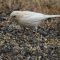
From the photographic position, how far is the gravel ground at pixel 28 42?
536 centimetres

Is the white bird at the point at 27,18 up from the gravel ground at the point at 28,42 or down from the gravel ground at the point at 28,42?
up

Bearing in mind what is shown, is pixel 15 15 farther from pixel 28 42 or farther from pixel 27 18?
pixel 28 42

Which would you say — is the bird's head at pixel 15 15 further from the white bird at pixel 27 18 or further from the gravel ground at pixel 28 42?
the gravel ground at pixel 28 42

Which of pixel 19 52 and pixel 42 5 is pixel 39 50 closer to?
→ pixel 19 52

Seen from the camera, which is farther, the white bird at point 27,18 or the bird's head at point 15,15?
the bird's head at point 15,15

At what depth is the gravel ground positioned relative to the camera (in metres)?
5.36

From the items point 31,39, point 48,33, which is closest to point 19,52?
point 31,39

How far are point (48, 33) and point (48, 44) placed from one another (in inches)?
16.2

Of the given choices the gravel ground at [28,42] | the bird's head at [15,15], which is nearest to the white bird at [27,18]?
the bird's head at [15,15]

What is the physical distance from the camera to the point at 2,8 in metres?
6.86

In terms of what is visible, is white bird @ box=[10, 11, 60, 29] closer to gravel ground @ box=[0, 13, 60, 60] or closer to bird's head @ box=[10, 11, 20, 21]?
bird's head @ box=[10, 11, 20, 21]

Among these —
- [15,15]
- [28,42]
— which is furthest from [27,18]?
[28,42]

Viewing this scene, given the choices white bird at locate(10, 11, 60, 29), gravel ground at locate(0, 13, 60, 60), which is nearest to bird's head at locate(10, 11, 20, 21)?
white bird at locate(10, 11, 60, 29)

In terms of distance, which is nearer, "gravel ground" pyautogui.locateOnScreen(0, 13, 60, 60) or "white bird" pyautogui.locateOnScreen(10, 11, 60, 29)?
"gravel ground" pyautogui.locateOnScreen(0, 13, 60, 60)
